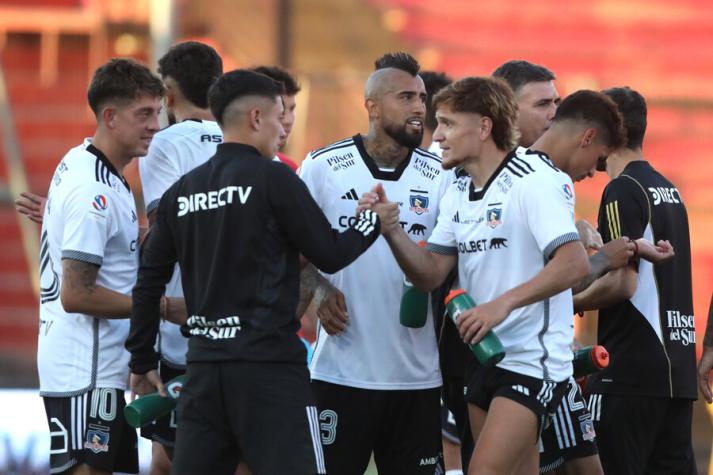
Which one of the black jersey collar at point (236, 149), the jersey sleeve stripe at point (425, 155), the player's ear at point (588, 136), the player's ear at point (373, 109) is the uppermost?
the player's ear at point (373, 109)

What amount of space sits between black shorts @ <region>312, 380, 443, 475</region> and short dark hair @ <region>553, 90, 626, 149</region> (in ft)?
4.78

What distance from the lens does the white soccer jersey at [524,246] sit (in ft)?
16.7

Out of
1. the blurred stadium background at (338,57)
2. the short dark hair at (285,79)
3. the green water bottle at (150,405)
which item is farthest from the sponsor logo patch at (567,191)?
the blurred stadium background at (338,57)

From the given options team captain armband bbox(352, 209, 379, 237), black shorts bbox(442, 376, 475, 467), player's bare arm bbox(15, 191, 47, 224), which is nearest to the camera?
team captain armband bbox(352, 209, 379, 237)

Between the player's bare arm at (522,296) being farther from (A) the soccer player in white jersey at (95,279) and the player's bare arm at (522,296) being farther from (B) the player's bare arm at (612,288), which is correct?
(A) the soccer player in white jersey at (95,279)

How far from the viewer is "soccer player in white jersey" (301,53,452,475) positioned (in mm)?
5777

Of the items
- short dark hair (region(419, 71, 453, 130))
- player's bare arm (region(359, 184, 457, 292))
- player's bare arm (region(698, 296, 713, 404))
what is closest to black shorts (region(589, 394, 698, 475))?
player's bare arm (region(698, 296, 713, 404))

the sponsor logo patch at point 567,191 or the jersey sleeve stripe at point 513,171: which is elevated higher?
the jersey sleeve stripe at point 513,171

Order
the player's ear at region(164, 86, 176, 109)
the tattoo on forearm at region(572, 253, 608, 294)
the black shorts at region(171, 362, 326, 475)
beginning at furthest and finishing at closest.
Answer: the player's ear at region(164, 86, 176, 109), the tattoo on forearm at region(572, 253, 608, 294), the black shorts at region(171, 362, 326, 475)

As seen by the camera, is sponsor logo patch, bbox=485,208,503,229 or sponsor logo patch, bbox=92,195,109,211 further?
sponsor logo patch, bbox=92,195,109,211

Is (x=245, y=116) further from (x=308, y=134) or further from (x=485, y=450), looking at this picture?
(x=308, y=134)

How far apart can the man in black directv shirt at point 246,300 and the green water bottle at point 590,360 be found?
124 cm

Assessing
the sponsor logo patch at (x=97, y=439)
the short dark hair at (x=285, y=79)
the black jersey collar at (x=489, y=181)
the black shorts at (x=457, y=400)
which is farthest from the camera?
the short dark hair at (x=285, y=79)

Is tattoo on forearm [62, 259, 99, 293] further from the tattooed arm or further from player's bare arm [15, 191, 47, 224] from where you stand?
player's bare arm [15, 191, 47, 224]
